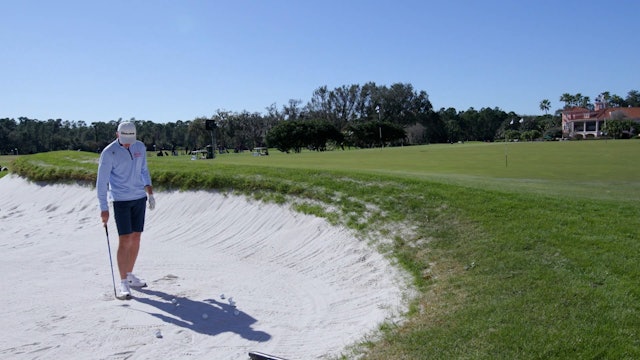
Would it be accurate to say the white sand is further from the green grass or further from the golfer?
the golfer

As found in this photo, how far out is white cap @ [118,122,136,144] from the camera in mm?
7840

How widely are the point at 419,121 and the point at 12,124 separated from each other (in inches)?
3843

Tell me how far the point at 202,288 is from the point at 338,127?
103 metres

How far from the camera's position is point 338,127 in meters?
111

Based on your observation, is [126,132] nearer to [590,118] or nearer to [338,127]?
[338,127]

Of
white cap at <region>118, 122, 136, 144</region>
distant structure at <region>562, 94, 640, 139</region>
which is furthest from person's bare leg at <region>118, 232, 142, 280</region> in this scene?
distant structure at <region>562, 94, 640, 139</region>

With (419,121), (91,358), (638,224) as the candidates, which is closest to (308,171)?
(638,224)

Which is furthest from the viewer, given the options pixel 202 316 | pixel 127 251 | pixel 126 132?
pixel 127 251

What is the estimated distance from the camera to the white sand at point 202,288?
20.0 ft

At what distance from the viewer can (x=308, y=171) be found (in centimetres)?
1398

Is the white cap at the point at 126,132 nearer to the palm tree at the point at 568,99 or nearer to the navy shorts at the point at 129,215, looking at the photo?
the navy shorts at the point at 129,215

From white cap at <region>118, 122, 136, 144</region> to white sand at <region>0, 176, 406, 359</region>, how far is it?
2.36 m

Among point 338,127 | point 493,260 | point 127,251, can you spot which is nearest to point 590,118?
point 338,127

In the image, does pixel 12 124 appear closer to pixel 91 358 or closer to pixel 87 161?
pixel 87 161
